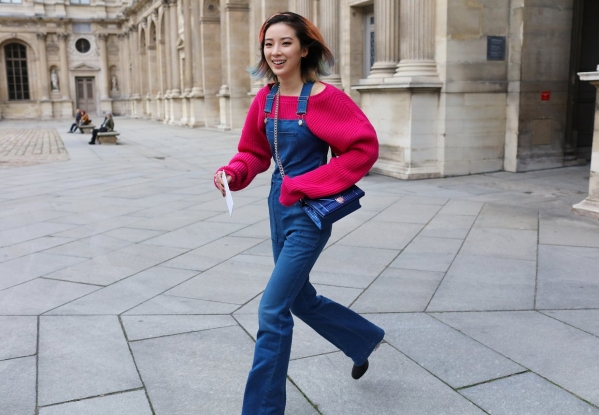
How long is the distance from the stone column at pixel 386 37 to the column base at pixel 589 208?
194 inches

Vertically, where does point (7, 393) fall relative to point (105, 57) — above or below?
below

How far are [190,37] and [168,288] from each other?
28.6 m

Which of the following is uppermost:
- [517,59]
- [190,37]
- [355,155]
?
[190,37]

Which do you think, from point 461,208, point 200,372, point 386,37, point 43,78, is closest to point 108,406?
point 200,372

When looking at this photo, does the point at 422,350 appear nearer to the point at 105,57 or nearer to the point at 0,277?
the point at 0,277

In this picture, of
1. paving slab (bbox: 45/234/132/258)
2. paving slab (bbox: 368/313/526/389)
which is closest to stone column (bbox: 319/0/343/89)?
paving slab (bbox: 45/234/132/258)

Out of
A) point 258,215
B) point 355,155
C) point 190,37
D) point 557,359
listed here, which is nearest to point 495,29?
point 258,215

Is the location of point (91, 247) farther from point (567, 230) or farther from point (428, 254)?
point (567, 230)

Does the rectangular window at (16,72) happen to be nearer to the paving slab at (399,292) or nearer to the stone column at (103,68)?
the stone column at (103,68)

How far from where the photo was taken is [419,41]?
11062 mm

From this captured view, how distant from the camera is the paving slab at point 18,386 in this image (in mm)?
3295

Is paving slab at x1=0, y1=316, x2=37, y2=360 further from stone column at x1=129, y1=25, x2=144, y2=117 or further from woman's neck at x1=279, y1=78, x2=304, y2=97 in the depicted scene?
stone column at x1=129, y1=25, x2=144, y2=117

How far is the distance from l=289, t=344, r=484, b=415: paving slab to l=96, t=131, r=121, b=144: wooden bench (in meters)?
19.2

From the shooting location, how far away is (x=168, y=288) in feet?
17.2
